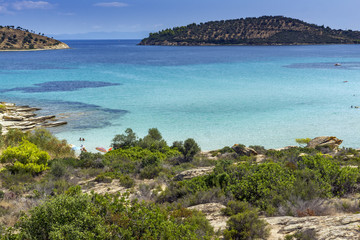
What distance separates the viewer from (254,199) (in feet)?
23.6

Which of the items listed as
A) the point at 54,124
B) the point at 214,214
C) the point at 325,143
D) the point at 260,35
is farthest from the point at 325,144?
the point at 260,35

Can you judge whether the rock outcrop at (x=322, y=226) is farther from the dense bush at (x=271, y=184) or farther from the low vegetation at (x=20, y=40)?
the low vegetation at (x=20, y=40)

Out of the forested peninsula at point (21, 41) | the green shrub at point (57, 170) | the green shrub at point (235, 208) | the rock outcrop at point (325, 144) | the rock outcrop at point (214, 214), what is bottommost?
the rock outcrop at point (325, 144)

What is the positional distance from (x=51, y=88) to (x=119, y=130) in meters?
21.6

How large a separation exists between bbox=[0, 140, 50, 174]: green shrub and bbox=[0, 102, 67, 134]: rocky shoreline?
32.1 ft

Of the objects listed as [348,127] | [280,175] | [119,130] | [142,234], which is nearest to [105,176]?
[142,234]

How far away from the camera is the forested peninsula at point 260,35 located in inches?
6811

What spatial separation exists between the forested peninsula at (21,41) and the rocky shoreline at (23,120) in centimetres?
12206

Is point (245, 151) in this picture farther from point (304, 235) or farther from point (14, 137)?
point (14, 137)

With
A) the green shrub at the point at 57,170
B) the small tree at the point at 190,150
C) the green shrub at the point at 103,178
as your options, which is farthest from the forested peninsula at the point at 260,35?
the green shrub at the point at 57,170

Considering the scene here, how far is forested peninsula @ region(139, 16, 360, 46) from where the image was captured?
173000 mm

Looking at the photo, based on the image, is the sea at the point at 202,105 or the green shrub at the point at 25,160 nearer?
the green shrub at the point at 25,160

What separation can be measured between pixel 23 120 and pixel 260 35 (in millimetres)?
180453

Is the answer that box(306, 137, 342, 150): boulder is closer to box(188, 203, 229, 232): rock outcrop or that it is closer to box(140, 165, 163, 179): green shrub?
box(140, 165, 163, 179): green shrub
